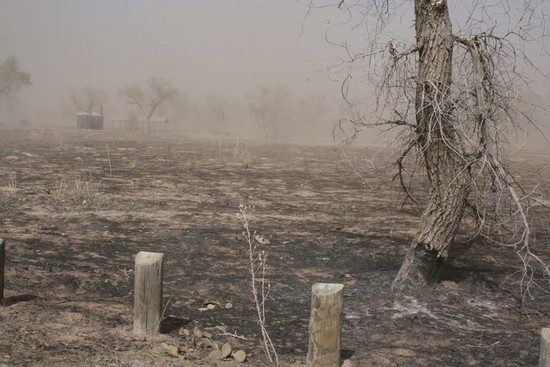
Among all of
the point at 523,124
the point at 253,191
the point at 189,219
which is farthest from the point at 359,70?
the point at 253,191

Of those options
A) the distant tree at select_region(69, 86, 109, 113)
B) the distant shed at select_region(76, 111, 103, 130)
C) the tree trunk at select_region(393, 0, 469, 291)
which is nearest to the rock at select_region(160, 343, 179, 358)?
the tree trunk at select_region(393, 0, 469, 291)

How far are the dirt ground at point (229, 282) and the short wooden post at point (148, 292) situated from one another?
0.11m

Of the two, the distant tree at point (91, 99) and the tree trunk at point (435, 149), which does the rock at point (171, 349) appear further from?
the distant tree at point (91, 99)

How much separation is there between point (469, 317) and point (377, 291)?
1.05 m

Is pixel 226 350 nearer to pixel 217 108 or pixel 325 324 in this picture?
pixel 325 324

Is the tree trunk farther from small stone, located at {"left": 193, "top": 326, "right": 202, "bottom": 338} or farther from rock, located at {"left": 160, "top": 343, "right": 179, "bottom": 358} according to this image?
rock, located at {"left": 160, "top": 343, "right": 179, "bottom": 358}

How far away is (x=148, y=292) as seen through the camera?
14.9 feet

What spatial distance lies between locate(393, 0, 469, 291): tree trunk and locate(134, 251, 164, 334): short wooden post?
2995 millimetres

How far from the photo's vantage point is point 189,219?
978 centimetres

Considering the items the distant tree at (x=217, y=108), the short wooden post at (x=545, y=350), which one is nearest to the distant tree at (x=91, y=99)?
the distant tree at (x=217, y=108)

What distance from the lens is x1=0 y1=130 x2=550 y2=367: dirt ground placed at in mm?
4668

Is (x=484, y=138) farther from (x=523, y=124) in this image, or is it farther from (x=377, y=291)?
(x=377, y=291)

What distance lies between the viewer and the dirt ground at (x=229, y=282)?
4668 mm

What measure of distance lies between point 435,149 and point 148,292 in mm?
3508
